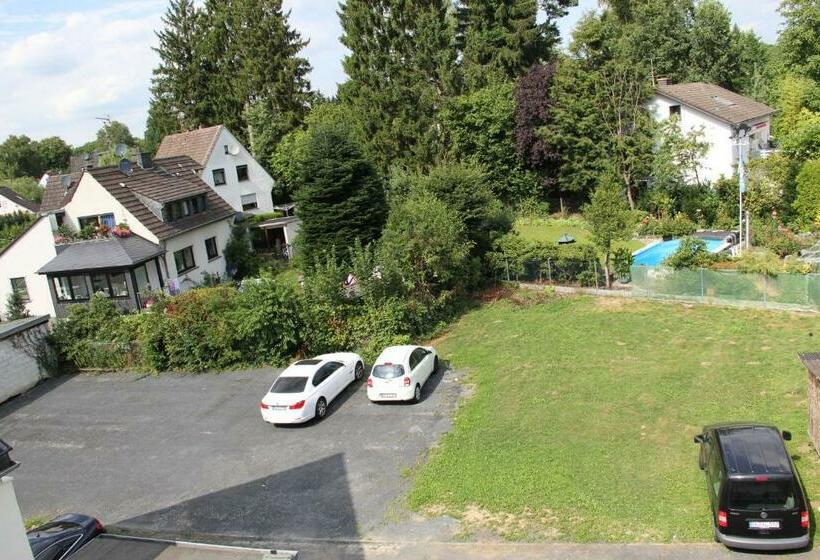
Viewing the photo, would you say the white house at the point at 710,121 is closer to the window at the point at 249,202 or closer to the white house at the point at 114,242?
the window at the point at 249,202

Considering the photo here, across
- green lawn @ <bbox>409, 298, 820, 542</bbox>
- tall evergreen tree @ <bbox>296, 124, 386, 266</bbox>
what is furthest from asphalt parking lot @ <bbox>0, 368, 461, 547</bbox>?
tall evergreen tree @ <bbox>296, 124, 386, 266</bbox>

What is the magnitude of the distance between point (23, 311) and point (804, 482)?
111ft

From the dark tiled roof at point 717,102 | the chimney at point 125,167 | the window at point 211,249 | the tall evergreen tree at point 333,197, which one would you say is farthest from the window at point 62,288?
the dark tiled roof at point 717,102

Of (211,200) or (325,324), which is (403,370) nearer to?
(325,324)

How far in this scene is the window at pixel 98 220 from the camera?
33.3m

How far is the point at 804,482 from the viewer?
13.4 m

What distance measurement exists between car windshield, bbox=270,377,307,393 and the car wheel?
2.40 ft

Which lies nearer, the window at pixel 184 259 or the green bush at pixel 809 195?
the green bush at pixel 809 195

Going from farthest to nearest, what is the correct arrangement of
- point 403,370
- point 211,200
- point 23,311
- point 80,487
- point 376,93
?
point 376,93, point 211,200, point 23,311, point 403,370, point 80,487

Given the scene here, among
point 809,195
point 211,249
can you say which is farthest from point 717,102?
point 211,249

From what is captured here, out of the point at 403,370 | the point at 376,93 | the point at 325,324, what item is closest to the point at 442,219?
the point at 325,324

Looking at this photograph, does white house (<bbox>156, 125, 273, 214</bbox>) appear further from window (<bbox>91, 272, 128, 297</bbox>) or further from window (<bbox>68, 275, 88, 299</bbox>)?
window (<bbox>91, 272, 128, 297</bbox>)

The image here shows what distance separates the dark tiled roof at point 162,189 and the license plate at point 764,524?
1152 inches

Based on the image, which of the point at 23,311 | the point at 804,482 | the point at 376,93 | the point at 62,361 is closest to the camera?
the point at 804,482
